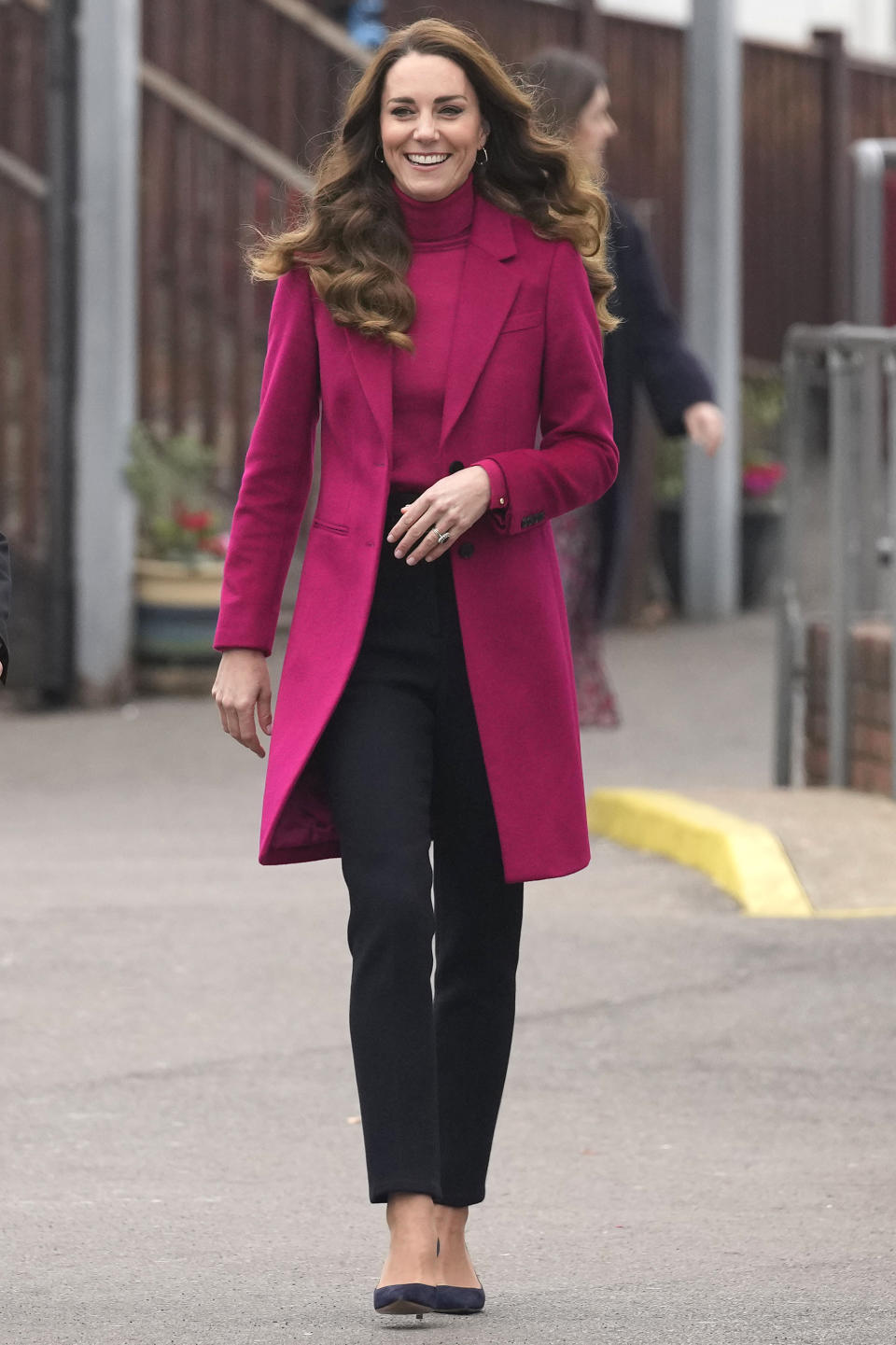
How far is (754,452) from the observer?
14.8m

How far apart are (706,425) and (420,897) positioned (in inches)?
139

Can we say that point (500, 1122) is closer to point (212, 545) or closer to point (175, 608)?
point (175, 608)

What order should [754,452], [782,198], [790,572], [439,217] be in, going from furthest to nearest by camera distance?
[782,198] → [754,452] → [790,572] → [439,217]

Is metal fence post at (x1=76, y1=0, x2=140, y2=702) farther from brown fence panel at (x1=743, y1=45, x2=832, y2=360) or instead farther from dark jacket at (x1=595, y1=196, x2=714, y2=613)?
brown fence panel at (x1=743, y1=45, x2=832, y2=360)

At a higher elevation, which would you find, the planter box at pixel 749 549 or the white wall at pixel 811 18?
the white wall at pixel 811 18

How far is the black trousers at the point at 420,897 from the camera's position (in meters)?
3.45

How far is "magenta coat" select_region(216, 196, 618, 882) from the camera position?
3555 mm

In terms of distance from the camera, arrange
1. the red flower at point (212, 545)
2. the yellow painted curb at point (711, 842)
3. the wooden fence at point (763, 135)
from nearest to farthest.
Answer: the yellow painted curb at point (711, 842)
the red flower at point (212, 545)
the wooden fence at point (763, 135)

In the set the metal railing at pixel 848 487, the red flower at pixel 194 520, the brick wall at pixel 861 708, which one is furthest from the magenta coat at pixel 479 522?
the red flower at pixel 194 520

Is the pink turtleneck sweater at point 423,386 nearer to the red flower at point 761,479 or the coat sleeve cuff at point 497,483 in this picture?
the coat sleeve cuff at point 497,483

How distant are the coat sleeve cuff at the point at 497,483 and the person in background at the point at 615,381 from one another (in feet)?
9.58

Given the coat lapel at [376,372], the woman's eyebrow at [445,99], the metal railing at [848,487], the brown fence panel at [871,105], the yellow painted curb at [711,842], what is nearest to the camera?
the coat lapel at [376,372]

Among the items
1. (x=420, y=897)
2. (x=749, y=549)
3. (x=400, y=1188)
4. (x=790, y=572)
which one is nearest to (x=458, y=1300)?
(x=400, y=1188)

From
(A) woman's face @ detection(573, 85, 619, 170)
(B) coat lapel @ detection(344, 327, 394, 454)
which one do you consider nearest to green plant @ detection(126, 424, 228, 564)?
(A) woman's face @ detection(573, 85, 619, 170)
